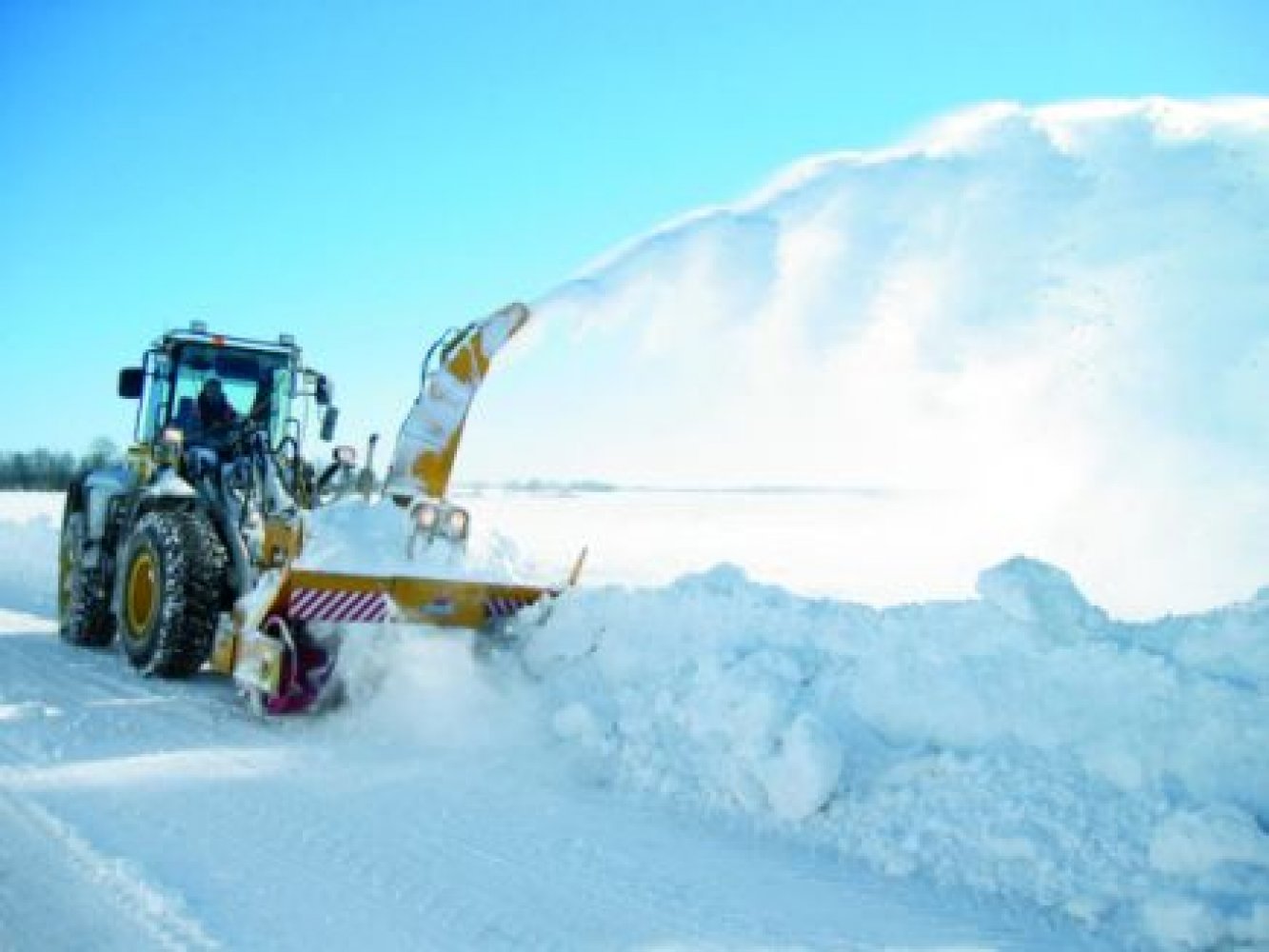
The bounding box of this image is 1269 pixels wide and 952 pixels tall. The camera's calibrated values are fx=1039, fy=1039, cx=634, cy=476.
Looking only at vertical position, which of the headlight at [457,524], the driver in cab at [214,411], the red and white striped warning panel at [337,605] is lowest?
the red and white striped warning panel at [337,605]

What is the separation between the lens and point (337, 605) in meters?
5.86

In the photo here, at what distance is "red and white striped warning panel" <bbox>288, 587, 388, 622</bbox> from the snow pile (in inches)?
43.5

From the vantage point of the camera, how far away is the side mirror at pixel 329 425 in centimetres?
830

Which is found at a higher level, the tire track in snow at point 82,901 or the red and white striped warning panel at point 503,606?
the red and white striped warning panel at point 503,606

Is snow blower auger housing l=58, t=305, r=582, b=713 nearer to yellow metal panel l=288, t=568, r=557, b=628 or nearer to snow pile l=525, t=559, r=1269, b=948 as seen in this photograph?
yellow metal panel l=288, t=568, r=557, b=628

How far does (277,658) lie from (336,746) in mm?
685

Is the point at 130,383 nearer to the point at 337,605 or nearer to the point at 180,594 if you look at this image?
the point at 180,594

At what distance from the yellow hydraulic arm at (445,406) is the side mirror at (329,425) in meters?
1.50

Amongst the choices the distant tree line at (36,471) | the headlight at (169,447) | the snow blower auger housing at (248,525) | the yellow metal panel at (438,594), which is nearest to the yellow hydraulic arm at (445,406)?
the snow blower auger housing at (248,525)

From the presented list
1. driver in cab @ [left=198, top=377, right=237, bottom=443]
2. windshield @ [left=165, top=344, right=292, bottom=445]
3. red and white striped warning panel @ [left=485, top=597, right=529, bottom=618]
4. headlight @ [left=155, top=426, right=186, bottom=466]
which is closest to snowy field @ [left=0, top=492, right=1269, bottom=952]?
red and white striped warning panel @ [left=485, top=597, right=529, bottom=618]

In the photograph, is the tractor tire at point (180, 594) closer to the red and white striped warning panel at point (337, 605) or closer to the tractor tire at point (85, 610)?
the red and white striped warning panel at point (337, 605)

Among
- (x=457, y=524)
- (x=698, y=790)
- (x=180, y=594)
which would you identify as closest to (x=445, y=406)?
(x=457, y=524)

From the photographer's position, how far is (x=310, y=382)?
8.45 metres

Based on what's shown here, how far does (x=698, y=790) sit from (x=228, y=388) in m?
5.57
